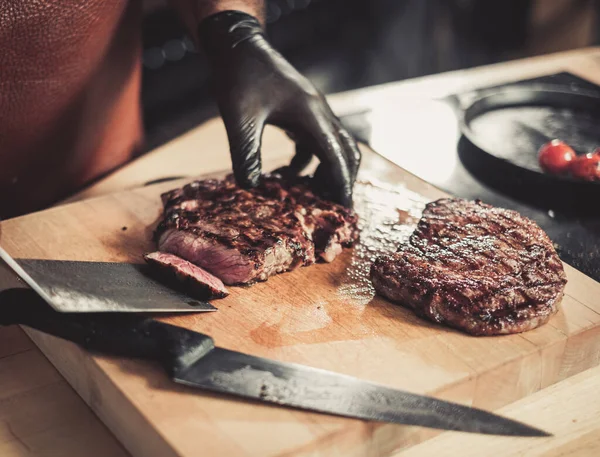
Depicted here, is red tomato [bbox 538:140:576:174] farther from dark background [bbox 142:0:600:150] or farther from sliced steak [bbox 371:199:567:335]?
dark background [bbox 142:0:600:150]

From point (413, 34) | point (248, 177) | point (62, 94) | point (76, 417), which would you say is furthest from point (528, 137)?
point (413, 34)

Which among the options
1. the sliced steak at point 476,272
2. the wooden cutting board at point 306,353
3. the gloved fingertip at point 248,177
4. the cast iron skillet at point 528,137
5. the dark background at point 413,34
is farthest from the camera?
the dark background at point 413,34

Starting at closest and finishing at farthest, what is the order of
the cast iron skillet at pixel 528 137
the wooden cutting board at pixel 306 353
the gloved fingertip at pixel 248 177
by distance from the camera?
the wooden cutting board at pixel 306 353
the gloved fingertip at pixel 248 177
the cast iron skillet at pixel 528 137

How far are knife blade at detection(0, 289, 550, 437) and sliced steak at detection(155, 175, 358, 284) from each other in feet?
1.26

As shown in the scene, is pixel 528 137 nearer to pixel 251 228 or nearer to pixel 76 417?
pixel 251 228

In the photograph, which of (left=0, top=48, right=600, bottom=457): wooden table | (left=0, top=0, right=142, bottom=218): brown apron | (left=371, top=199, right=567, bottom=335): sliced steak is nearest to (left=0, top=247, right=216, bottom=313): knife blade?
(left=0, top=48, right=600, bottom=457): wooden table

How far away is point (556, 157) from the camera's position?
3174 mm

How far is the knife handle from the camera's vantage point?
1.84m

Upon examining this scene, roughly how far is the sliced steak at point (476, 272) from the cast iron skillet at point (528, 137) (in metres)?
0.49

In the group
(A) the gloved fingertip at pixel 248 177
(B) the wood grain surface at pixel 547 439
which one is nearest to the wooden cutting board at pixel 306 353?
(B) the wood grain surface at pixel 547 439

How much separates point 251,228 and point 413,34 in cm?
637

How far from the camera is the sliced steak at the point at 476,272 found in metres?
2.04

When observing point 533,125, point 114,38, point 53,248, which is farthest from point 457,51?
point 53,248

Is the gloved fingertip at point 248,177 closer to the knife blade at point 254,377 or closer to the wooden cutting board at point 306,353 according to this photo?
the wooden cutting board at point 306,353
